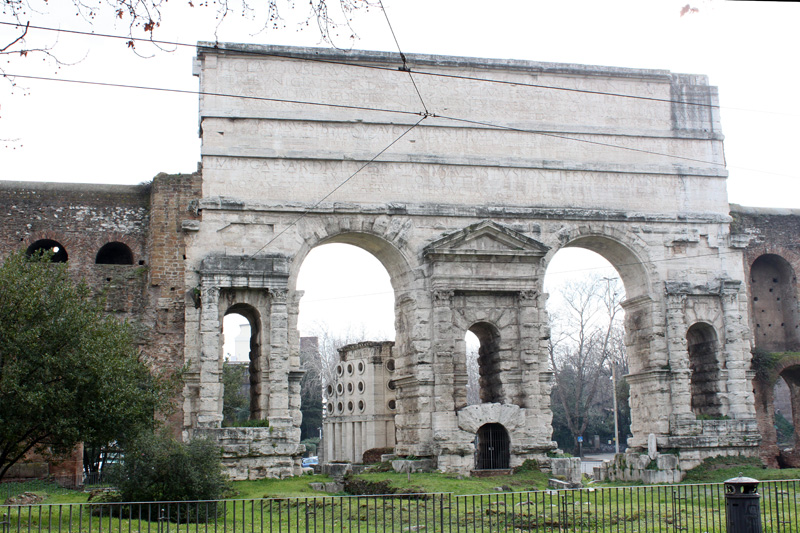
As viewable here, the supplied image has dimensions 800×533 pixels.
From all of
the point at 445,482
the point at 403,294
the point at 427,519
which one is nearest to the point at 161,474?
the point at 427,519

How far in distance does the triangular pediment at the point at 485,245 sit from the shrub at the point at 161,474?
801 cm

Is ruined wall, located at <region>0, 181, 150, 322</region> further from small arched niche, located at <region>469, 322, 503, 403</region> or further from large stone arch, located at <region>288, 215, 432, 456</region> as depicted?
small arched niche, located at <region>469, 322, 503, 403</region>

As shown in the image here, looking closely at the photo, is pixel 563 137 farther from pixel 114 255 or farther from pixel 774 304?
pixel 114 255

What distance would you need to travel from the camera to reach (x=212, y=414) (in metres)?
18.5

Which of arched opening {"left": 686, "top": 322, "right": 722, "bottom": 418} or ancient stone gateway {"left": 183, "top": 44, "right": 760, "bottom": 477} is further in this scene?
arched opening {"left": 686, "top": 322, "right": 722, "bottom": 418}

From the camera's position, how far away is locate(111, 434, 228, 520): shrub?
45.0 ft

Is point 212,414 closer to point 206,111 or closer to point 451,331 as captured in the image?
point 451,331

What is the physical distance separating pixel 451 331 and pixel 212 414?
5725mm

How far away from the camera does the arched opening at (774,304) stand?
80.9 feet

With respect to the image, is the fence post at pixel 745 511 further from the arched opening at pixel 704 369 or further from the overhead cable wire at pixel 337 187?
the overhead cable wire at pixel 337 187

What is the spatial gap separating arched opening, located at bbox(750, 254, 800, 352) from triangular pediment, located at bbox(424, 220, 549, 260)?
842 cm

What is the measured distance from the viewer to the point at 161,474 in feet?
45.2

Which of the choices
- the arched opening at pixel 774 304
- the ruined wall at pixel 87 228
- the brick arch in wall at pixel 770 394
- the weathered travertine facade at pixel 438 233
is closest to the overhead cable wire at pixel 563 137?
the weathered travertine facade at pixel 438 233

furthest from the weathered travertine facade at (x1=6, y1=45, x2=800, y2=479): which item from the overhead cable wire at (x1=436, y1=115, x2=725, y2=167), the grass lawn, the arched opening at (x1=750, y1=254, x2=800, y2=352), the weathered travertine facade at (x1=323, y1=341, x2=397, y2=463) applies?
the weathered travertine facade at (x1=323, y1=341, x2=397, y2=463)
